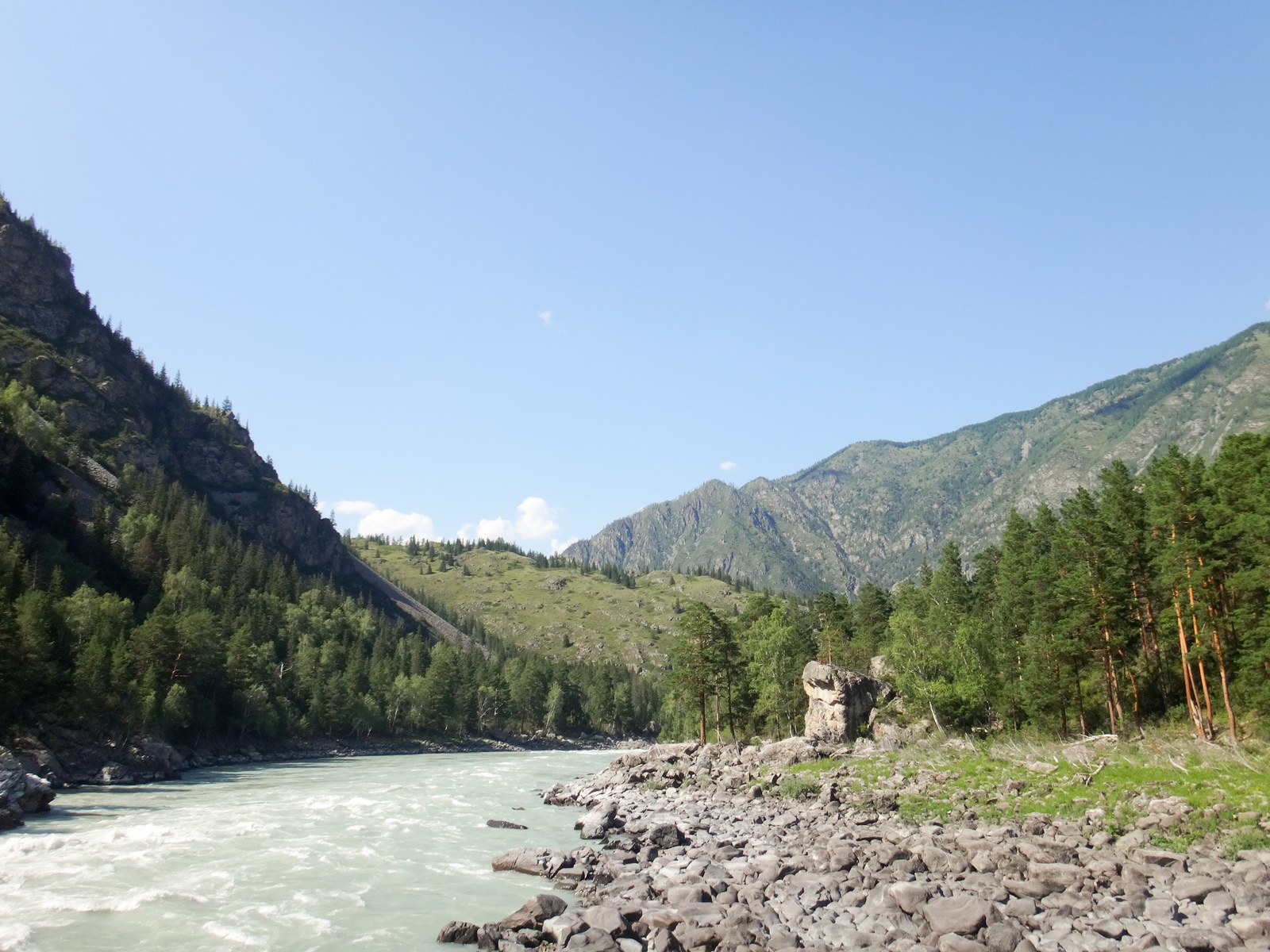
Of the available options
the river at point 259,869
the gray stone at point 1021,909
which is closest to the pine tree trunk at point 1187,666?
the gray stone at point 1021,909

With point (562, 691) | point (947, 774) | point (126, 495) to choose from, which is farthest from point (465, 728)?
point (947, 774)

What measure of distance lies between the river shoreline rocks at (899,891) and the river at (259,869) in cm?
317

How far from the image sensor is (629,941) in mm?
16812

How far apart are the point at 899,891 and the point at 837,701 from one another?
1875 inches

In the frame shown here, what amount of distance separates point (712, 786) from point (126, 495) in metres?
155

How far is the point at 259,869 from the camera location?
85.1 ft

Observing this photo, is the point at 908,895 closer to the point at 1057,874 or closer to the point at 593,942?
the point at 1057,874

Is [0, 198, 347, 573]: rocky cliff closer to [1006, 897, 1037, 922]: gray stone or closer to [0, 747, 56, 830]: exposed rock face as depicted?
[0, 747, 56, 830]: exposed rock face

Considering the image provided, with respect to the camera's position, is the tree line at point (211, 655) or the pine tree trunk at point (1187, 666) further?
the tree line at point (211, 655)

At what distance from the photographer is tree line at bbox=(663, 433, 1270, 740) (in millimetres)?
35969

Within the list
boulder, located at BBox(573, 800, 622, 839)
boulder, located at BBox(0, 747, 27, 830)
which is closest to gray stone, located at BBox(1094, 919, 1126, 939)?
boulder, located at BBox(573, 800, 622, 839)

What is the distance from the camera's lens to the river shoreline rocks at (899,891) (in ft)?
53.3

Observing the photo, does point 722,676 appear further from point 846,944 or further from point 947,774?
point 846,944

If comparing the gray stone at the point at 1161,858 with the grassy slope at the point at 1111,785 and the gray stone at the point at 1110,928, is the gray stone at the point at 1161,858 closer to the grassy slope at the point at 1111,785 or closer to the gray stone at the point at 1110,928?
the grassy slope at the point at 1111,785
